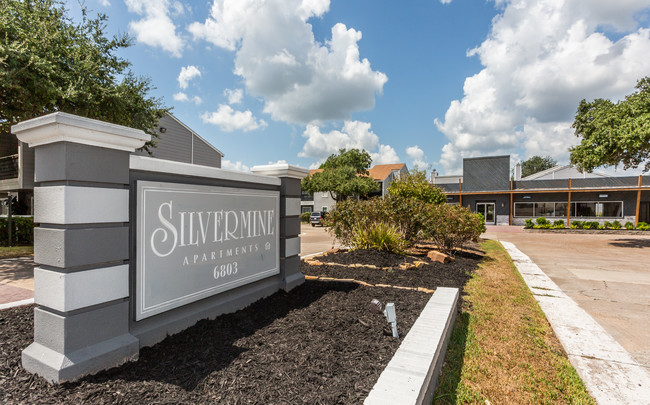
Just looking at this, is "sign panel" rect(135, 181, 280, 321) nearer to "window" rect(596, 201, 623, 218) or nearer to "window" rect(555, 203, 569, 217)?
"window" rect(555, 203, 569, 217)

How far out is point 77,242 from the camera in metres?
2.53

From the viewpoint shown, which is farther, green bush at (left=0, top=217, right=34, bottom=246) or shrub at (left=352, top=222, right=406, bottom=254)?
green bush at (left=0, top=217, right=34, bottom=246)

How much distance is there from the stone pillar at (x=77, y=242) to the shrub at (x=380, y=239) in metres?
6.22

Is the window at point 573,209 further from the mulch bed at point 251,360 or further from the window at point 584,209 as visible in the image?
the mulch bed at point 251,360

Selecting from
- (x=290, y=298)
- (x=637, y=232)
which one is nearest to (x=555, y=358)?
(x=290, y=298)

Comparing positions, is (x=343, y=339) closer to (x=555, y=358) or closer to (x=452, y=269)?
(x=555, y=358)

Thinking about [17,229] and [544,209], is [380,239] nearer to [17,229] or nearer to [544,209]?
[17,229]

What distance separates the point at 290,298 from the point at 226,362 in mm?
2052

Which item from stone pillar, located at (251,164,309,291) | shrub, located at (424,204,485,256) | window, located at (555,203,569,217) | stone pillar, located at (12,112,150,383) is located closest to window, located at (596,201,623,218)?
window, located at (555,203,569,217)

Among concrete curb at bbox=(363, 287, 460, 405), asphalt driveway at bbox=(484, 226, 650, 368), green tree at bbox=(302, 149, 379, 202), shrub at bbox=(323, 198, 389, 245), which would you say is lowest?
asphalt driveway at bbox=(484, 226, 650, 368)

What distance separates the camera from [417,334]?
3.30m

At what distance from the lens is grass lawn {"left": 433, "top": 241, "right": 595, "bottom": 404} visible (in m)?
2.96

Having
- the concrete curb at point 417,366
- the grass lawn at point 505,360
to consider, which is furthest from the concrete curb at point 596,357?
the concrete curb at point 417,366

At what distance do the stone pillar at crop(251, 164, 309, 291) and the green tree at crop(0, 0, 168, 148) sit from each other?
264 inches
